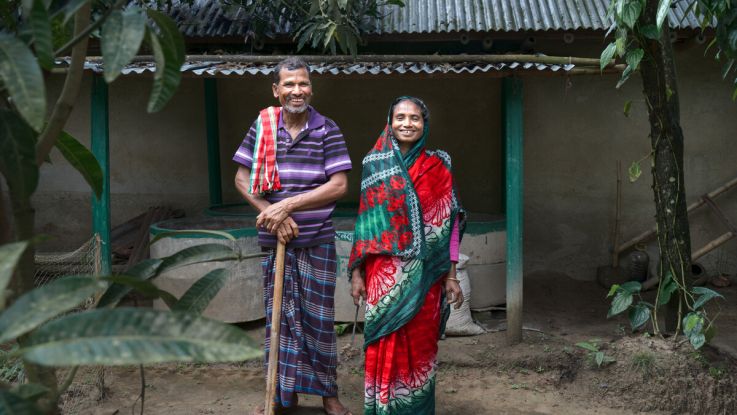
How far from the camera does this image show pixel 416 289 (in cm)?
346

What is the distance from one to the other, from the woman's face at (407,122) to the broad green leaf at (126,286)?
6.63 feet

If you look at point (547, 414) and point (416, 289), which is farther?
point (547, 414)

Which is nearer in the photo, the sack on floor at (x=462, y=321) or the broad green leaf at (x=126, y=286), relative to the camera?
the broad green leaf at (x=126, y=286)

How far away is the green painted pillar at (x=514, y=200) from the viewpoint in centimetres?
490

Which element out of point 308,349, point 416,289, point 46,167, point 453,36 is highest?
point 453,36

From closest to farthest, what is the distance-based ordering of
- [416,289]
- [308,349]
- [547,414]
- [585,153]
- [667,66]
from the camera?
[416,289]
[308,349]
[547,414]
[667,66]
[585,153]

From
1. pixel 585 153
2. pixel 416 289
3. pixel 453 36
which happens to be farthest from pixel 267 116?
pixel 585 153

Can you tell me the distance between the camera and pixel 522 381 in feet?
15.1

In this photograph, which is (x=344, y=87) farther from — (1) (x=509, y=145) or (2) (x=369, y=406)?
(2) (x=369, y=406)

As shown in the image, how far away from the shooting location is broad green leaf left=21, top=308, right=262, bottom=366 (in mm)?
988

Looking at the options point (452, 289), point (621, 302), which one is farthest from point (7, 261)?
point (621, 302)

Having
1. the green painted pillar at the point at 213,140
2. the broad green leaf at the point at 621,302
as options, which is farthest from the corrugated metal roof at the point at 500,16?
the broad green leaf at the point at 621,302

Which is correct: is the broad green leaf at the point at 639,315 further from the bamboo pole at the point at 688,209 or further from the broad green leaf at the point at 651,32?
the bamboo pole at the point at 688,209

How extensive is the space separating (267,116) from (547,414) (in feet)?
7.31
